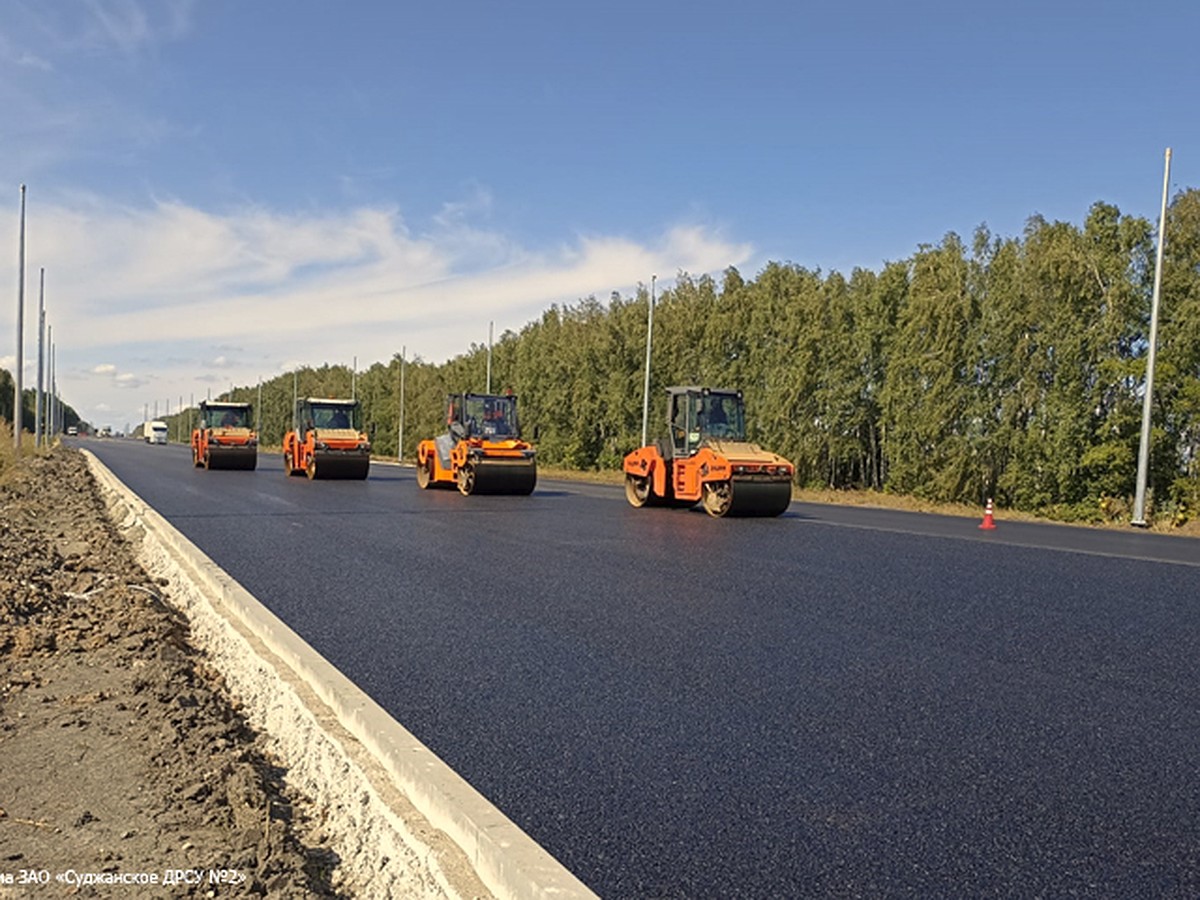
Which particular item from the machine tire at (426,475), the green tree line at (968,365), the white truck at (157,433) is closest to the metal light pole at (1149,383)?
the green tree line at (968,365)

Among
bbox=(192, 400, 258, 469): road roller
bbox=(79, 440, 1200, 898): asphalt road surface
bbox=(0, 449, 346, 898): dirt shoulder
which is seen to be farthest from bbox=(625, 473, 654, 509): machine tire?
bbox=(192, 400, 258, 469): road roller

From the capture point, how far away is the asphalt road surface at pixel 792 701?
3.56 m

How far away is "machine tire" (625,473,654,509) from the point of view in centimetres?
2011

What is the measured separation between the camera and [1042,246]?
32719 mm

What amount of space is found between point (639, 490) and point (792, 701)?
15047 millimetres

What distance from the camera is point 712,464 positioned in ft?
58.7

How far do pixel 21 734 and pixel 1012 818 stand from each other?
4738mm

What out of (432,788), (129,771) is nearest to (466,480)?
(129,771)

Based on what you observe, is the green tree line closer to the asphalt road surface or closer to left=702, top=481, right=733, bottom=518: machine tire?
left=702, top=481, right=733, bottom=518: machine tire

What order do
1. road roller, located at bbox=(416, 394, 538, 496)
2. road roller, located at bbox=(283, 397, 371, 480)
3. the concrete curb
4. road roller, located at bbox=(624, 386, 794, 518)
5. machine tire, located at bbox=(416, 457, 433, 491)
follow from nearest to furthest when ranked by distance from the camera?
1. the concrete curb
2. road roller, located at bbox=(624, 386, 794, 518)
3. road roller, located at bbox=(416, 394, 538, 496)
4. machine tire, located at bbox=(416, 457, 433, 491)
5. road roller, located at bbox=(283, 397, 371, 480)

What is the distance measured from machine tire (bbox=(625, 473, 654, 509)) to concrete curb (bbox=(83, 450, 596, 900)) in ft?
44.8

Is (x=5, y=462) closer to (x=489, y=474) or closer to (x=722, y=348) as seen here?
(x=489, y=474)

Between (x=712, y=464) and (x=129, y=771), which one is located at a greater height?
(x=712, y=464)

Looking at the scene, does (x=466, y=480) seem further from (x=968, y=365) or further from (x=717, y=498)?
(x=968, y=365)
